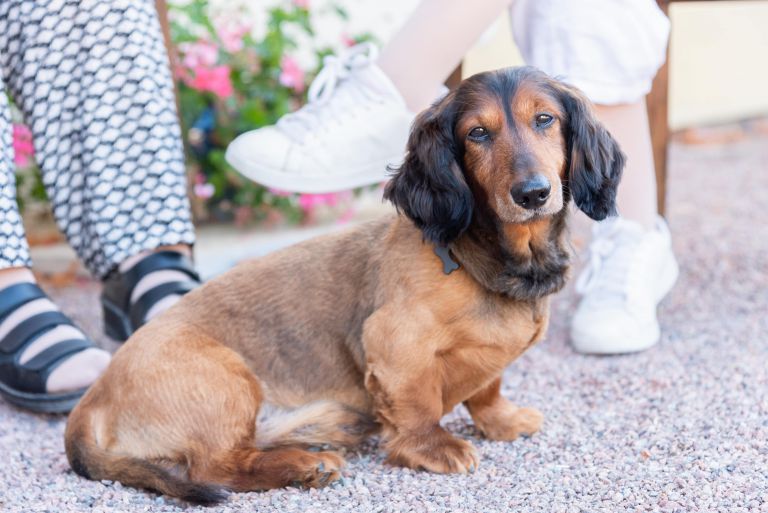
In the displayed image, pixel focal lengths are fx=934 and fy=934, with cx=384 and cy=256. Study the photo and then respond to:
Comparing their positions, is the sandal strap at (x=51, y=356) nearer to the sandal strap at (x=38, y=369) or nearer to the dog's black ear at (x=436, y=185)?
the sandal strap at (x=38, y=369)

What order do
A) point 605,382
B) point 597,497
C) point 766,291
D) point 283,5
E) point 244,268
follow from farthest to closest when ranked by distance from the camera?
point 283,5 → point 766,291 → point 605,382 → point 244,268 → point 597,497

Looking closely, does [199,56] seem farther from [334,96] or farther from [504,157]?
[504,157]

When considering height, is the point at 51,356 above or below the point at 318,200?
above

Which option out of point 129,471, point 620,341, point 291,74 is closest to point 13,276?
point 129,471

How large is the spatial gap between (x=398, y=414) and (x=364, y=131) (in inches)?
37.4

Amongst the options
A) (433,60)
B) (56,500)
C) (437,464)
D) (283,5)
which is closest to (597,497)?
(437,464)

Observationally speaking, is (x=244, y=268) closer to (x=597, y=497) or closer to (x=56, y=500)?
(x=56, y=500)

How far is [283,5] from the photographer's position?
517 centimetres

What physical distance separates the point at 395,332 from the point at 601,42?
1.27m

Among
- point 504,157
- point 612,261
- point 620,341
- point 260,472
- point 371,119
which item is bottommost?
point 620,341

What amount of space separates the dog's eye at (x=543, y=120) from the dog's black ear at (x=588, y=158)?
0.23 ft

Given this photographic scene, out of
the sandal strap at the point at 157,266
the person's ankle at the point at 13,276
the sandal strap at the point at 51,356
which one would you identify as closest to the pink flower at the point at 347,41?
the sandal strap at the point at 157,266

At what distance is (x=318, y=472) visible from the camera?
212cm

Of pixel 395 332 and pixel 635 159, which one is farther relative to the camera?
pixel 635 159
